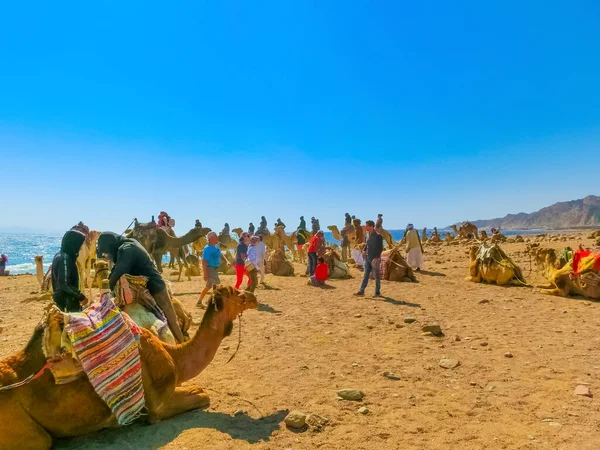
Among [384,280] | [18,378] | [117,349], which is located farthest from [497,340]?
[384,280]

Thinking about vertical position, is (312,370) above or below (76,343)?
below

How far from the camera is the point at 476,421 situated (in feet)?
14.0

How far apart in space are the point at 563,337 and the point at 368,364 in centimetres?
385

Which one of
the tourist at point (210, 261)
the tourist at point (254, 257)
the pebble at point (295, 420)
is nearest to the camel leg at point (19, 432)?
the pebble at point (295, 420)

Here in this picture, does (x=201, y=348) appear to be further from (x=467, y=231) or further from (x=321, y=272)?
(x=467, y=231)

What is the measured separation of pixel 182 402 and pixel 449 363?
3.75 metres

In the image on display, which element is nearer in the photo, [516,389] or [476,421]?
[476,421]

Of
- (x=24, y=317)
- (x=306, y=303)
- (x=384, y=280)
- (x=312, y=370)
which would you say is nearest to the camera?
(x=312, y=370)

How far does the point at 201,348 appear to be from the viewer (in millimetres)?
4500

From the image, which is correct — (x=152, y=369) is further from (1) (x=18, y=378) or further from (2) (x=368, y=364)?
(2) (x=368, y=364)

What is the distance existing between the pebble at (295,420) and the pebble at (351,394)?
759 millimetres

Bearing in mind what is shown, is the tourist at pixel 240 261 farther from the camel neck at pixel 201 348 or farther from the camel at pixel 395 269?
the camel neck at pixel 201 348

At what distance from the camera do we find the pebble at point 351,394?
4820 millimetres

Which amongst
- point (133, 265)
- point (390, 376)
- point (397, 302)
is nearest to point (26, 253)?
point (397, 302)
